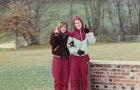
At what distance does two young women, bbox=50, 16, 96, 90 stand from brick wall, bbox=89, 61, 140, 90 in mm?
343

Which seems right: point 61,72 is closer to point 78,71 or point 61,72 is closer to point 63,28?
point 78,71

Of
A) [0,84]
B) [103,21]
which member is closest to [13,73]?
[0,84]

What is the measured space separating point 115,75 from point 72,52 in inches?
36.6

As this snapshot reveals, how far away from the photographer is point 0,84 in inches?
489

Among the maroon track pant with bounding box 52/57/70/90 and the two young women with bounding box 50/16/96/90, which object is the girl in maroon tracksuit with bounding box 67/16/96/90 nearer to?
the two young women with bounding box 50/16/96/90

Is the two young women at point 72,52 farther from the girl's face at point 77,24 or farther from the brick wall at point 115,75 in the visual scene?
the brick wall at point 115,75

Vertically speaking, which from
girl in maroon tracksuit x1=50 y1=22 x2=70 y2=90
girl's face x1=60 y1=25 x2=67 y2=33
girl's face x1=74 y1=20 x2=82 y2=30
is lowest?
girl in maroon tracksuit x1=50 y1=22 x2=70 y2=90

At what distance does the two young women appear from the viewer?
739cm

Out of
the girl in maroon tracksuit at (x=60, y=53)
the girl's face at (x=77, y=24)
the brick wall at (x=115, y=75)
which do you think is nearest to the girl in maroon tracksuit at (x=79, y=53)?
the girl's face at (x=77, y=24)

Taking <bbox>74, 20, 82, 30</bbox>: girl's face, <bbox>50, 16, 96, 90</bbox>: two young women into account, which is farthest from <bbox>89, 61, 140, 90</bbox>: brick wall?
<bbox>74, 20, 82, 30</bbox>: girl's face

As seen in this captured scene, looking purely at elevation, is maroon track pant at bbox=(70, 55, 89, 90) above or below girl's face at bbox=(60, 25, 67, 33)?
below

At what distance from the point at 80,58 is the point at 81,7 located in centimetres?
5218

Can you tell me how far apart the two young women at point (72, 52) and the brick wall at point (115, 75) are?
1.13 feet

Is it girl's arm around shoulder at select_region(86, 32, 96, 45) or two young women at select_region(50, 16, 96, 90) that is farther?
girl's arm around shoulder at select_region(86, 32, 96, 45)
